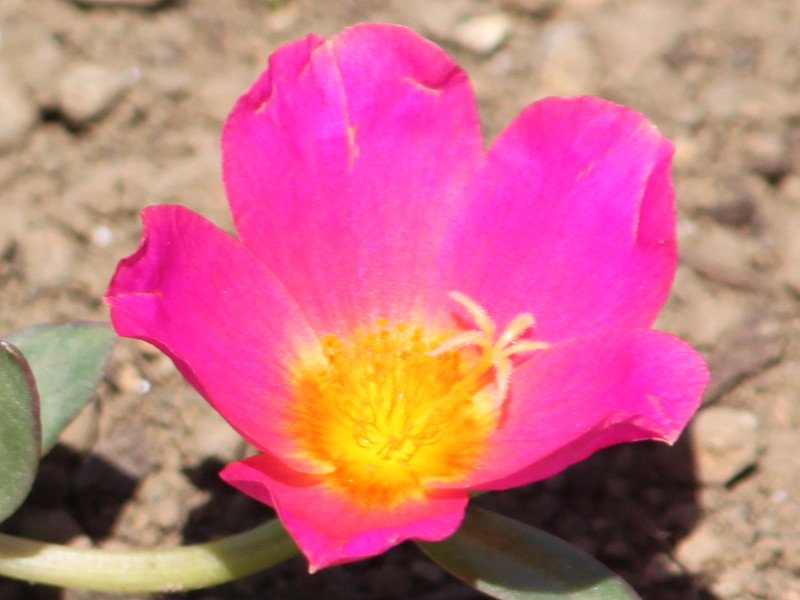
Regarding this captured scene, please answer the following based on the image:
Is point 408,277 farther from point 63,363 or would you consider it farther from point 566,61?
point 566,61

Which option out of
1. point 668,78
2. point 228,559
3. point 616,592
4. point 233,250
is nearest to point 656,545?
point 616,592

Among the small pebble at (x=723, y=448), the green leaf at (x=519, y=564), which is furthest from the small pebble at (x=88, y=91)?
the small pebble at (x=723, y=448)

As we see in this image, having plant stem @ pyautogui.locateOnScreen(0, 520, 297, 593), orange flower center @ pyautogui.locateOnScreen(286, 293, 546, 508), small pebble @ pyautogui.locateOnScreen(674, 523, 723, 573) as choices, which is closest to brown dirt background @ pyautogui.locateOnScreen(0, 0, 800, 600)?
small pebble @ pyautogui.locateOnScreen(674, 523, 723, 573)

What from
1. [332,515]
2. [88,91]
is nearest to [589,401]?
[332,515]

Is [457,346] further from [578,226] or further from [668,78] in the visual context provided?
[668,78]

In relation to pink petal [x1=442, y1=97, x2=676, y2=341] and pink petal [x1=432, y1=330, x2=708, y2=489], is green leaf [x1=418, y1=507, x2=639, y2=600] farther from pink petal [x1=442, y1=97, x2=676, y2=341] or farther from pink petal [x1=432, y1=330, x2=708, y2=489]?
pink petal [x1=442, y1=97, x2=676, y2=341]

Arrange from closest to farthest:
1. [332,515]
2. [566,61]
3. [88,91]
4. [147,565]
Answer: [332,515] → [147,565] → [88,91] → [566,61]
